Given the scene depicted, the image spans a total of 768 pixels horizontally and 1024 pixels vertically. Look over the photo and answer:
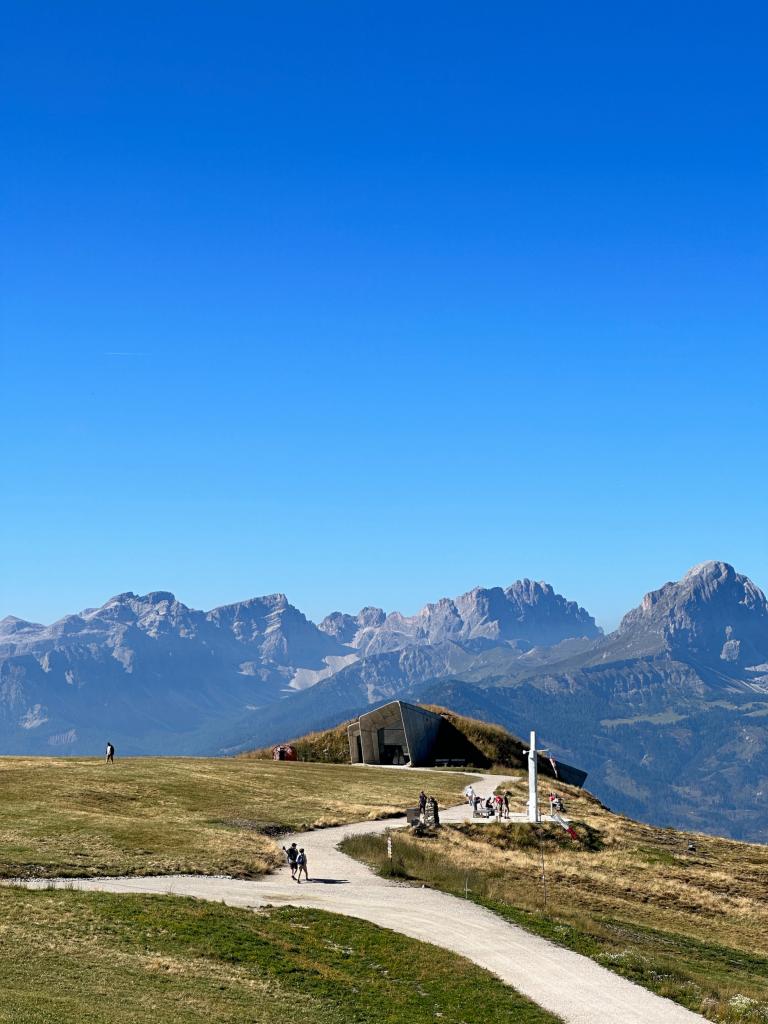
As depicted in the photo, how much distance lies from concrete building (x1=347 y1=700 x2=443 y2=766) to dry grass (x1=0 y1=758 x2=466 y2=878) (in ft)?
34.5

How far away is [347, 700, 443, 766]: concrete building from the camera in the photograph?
106625mm

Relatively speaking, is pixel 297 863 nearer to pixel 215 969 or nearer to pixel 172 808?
pixel 215 969

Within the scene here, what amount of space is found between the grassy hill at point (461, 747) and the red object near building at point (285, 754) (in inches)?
24.8

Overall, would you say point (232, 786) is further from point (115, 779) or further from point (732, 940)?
point (732, 940)

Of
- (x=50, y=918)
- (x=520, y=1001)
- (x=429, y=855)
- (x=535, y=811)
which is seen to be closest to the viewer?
(x=520, y=1001)

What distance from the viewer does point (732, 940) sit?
48.8 m

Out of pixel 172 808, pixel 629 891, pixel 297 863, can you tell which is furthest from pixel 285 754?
pixel 297 863

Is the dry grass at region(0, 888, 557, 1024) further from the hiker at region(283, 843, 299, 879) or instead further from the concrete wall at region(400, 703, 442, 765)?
the concrete wall at region(400, 703, 442, 765)

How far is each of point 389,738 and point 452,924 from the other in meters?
66.5

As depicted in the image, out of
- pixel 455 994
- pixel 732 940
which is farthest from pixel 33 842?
pixel 732 940

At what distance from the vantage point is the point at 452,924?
4125 centimetres

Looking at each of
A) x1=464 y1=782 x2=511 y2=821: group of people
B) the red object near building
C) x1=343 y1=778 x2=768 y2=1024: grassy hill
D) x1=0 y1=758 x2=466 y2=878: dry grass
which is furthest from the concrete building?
x1=464 y1=782 x2=511 y2=821: group of people

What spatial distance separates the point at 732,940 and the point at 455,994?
71.5 ft

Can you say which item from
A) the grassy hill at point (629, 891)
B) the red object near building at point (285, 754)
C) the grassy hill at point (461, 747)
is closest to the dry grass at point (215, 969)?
the grassy hill at point (629, 891)
